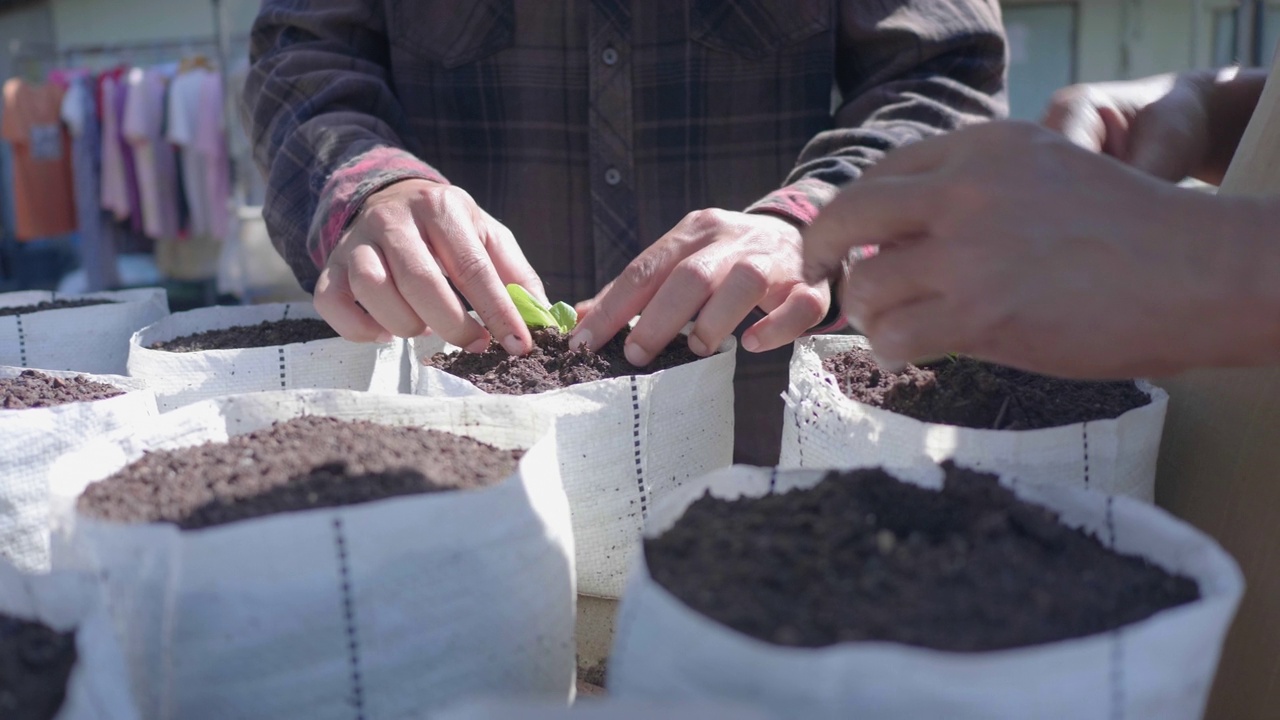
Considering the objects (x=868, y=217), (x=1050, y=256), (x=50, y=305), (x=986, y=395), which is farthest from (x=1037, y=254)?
(x=50, y=305)

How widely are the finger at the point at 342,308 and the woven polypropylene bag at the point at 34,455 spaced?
1.02 ft

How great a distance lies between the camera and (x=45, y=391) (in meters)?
1.09

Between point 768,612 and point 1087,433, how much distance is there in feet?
1.35

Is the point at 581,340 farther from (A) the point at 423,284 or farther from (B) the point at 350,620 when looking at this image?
(B) the point at 350,620

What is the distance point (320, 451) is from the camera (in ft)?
2.65

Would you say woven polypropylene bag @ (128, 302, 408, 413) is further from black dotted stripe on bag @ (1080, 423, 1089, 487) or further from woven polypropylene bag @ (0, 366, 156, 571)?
black dotted stripe on bag @ (1080, 423, 1089, 487)

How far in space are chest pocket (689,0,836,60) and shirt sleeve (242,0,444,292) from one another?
549mm

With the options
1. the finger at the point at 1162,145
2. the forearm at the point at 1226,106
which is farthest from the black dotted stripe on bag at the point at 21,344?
the forearm at the point at 1226,106

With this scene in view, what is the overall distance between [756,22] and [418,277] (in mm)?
799

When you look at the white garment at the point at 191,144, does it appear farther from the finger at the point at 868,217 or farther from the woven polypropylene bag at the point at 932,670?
the woven polypropylene bag at the point at 932,670

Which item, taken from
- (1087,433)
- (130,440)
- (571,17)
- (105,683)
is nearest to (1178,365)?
(1087,433)

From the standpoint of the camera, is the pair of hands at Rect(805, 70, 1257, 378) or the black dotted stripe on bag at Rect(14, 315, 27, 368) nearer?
the pair of hands at Rect(805, 70, 1257, 378)

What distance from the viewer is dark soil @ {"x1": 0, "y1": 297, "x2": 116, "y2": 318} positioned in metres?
1.55

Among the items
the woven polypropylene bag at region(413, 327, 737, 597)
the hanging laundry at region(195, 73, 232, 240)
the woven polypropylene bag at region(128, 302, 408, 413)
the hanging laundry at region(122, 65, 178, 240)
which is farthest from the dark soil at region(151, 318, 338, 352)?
the hanging laundry at region(122, 65, 178, 240)
